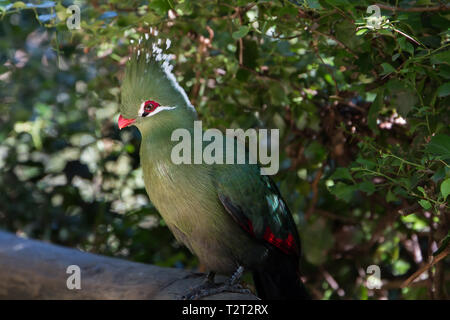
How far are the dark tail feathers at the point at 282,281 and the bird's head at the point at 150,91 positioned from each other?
562 mm

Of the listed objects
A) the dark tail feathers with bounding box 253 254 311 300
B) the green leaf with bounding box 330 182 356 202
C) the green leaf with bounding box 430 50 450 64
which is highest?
the green leaf with bounding box 430 50 450 64

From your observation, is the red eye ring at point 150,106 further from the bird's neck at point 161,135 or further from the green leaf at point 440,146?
the green leaf at point 440,146

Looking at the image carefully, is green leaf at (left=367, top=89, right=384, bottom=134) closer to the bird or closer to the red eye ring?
the bird

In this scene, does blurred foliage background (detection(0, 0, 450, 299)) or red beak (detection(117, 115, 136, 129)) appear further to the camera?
red beak (detection(117, 115, 136, 129))

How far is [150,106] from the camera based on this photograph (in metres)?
1.53

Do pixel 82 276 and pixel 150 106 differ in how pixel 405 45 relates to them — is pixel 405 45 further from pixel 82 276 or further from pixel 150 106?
pixel 82 276

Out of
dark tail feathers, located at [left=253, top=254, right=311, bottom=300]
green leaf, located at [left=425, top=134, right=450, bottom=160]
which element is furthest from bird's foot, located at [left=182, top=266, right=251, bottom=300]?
green leaf, located at [left=425, top=134, right=450, bottom=160]

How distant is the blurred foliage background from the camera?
4.68 feet

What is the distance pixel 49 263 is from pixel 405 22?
1587 millimetres

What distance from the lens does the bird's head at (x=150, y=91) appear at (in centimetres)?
152

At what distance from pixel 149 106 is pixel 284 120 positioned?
26.7 inches

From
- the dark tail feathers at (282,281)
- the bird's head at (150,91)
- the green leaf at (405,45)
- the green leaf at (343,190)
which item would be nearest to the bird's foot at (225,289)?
the dark tail feathers at (282,281)
